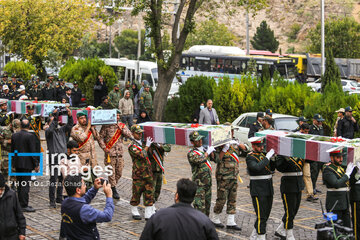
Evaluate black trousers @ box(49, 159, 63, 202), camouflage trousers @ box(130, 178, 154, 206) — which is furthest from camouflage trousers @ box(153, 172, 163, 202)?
black trousers @ box(49, 159, 63, 202)

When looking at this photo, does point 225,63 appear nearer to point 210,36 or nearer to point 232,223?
point 210,36

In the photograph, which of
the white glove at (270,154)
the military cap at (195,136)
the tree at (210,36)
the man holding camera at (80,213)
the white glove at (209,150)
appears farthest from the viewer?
the tree at (210,36)

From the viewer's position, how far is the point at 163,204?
12219 millimetres

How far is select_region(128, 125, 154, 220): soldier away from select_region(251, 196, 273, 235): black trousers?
2.29 meters

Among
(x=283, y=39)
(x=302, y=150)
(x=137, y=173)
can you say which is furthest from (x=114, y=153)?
(x=283, y=39)

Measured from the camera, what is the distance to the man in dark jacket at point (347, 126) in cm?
1565

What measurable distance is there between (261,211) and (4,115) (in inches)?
289

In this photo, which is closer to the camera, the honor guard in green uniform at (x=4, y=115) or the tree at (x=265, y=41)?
the honor guard in green uniform at (x=4, y=115)

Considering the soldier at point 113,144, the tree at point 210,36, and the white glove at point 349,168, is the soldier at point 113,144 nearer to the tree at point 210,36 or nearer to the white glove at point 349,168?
the white glove at point 349,168

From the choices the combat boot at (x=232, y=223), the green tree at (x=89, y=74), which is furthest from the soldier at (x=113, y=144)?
the green tree at (x=89, y=74)

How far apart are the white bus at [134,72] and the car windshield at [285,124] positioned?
50.8ft

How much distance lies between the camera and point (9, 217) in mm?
7090

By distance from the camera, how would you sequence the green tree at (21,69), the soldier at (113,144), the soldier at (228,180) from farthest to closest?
the green tree at (21,69)
the soldier at (113,144)
the soldier at (228,180)

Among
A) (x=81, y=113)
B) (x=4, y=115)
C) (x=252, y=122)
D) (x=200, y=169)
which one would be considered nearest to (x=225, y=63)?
(x=252, y=122)
